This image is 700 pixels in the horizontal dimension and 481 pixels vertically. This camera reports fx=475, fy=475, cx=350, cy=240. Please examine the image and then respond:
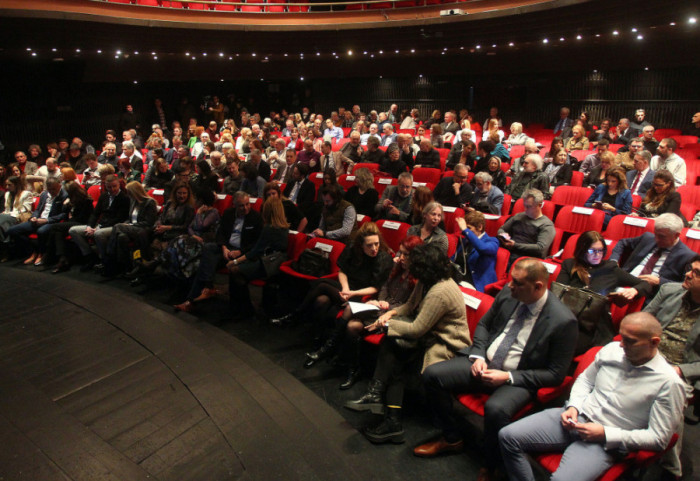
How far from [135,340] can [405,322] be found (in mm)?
2261

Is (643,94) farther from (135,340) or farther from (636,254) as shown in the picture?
(135,340)

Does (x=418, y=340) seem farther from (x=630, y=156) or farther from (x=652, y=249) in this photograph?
(x=630, y=156)

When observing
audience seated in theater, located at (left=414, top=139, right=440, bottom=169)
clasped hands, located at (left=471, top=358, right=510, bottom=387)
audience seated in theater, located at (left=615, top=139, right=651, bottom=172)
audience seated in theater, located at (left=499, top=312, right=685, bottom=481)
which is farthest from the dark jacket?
audience seated in theater, located at (left=615, top=139, right=651, bottom=172)

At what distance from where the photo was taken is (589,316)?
8.65 feet

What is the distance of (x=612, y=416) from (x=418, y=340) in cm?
107

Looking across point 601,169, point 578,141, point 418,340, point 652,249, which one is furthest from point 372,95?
point 418,340

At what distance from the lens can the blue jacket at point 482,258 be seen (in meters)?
3.61

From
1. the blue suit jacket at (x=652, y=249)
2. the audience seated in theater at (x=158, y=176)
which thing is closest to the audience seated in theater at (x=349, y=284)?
the blue suit jacket at (x=652, y=249)

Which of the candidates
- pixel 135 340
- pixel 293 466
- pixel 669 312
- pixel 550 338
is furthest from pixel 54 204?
pixel 669 312

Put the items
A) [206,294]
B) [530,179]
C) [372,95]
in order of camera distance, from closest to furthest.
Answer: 1. [206,294]
2. [530,179]
3. [372,95]

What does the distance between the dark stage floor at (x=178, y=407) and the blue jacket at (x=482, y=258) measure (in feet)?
3.74

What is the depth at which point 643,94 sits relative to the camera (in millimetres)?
9547

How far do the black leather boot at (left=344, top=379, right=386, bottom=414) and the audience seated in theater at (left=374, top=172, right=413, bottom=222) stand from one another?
233cm

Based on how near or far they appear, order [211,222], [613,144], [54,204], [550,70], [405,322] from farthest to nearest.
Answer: [550,70] < [613,144] < [54,204] < [211,222] < [405,322]
